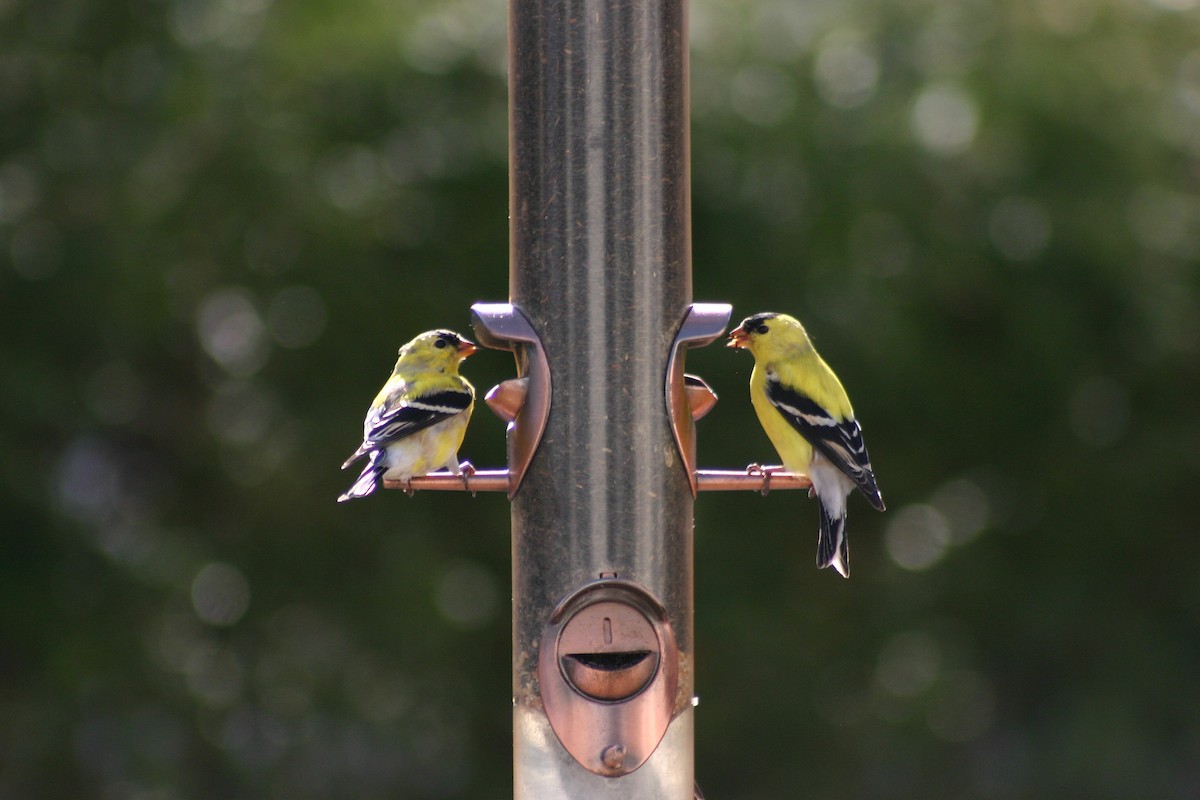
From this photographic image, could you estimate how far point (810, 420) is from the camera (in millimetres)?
4270

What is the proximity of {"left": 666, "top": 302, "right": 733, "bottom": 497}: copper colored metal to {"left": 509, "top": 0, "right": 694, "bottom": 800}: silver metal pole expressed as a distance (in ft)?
0.06

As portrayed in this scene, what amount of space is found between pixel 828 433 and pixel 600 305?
1090 mm

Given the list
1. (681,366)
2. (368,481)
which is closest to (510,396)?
(681,366)

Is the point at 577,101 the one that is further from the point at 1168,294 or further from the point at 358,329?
the point at 1168,294

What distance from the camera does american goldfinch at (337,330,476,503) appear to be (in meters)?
4.11

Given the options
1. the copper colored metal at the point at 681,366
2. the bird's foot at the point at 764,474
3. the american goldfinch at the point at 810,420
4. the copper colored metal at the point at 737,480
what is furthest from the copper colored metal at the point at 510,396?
the american goldfinch at the point at 810,420

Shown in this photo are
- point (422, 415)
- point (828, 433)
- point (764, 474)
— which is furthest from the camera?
point (828, 433)

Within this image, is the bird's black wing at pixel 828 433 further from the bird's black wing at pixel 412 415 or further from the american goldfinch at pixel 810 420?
the bird's black wing at pixel 412 415

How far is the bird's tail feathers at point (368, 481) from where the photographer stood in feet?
12.2

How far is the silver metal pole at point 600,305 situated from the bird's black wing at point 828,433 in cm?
88

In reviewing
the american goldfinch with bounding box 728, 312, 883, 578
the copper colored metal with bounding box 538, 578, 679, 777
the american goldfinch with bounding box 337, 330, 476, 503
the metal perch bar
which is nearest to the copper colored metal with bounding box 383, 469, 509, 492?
the metal perch bar

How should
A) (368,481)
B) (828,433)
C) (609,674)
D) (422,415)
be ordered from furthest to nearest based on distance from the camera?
(828,433) → (422,415) → (368,481) → (609,674)

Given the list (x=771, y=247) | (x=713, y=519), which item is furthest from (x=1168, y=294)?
(x=713, y=519)

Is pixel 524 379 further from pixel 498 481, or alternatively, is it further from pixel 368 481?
pixel 368 481
